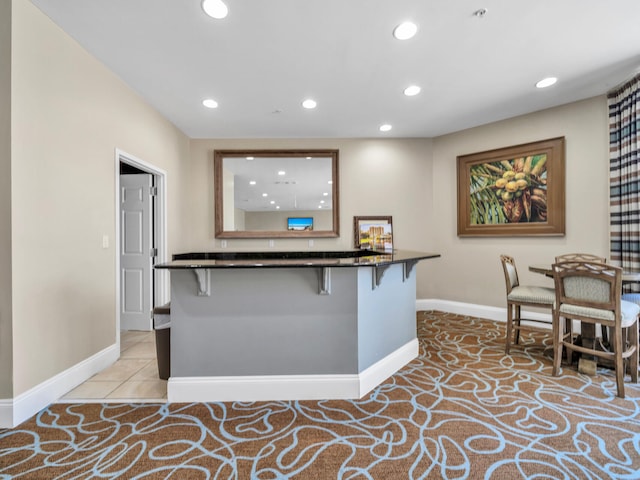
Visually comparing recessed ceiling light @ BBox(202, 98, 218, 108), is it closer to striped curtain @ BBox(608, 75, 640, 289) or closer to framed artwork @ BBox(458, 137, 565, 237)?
framed artwork @ BBox(458, 137, 565, 237)

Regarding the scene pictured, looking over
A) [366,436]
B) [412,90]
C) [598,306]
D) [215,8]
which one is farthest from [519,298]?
[215,8]

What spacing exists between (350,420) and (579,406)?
162 centimetres

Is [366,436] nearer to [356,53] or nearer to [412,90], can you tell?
[356,53]

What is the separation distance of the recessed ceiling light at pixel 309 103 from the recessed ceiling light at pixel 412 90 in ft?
3.36

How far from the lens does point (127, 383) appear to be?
2408mm

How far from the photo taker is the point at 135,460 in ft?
5.17

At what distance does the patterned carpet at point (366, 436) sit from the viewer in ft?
4.93

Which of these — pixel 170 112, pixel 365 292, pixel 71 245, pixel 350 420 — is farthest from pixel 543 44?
pixel 71 245

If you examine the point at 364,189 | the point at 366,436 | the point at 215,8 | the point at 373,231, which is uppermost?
the point at 215,8

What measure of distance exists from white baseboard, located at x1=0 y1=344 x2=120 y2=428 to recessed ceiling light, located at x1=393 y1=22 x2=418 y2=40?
364 centimetres

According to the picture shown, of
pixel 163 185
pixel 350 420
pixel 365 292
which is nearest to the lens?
pixel 350 420

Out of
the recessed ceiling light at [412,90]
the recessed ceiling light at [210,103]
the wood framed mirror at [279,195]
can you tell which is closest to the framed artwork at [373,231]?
the wood framed mirror at [279,195]

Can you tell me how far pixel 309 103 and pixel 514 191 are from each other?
294 cm

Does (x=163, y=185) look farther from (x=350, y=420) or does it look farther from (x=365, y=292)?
(x=350, y=420)
